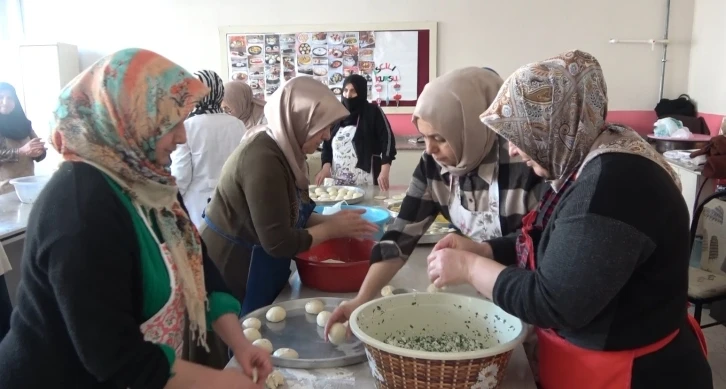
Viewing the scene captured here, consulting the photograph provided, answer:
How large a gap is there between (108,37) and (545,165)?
5832 millimetres

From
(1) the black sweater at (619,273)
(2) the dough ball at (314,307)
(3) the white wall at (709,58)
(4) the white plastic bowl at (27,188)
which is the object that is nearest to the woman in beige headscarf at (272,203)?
(2) the dough ball at (314,307)

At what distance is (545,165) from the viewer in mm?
1144

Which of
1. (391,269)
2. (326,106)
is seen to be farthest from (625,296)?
(326,106)

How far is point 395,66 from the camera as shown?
5562 mm

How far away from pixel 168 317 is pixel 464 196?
99cm

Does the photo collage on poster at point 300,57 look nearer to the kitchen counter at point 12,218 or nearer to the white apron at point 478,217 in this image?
the kitchen counter at point 12,218

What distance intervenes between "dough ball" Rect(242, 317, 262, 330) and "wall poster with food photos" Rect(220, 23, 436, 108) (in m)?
4.26

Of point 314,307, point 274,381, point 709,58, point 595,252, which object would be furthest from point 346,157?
point 709,58

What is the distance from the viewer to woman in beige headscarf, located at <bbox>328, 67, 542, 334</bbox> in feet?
5.19

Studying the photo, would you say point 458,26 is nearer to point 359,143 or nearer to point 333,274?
point 359,143

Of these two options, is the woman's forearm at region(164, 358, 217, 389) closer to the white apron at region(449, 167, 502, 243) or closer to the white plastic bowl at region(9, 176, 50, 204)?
the white apron at region(449, 167, 502, 243)

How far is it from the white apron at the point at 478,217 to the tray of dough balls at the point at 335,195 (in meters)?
1.29

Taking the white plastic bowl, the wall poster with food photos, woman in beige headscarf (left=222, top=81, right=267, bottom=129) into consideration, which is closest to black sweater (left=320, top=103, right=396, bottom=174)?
woman in beige headscarf (left=222, top=81, right=267, bottom=129)

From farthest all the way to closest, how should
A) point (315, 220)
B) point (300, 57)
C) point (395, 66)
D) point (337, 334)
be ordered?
point (300, 57), point (395, 66), point (315, 220), point (337, 334)
